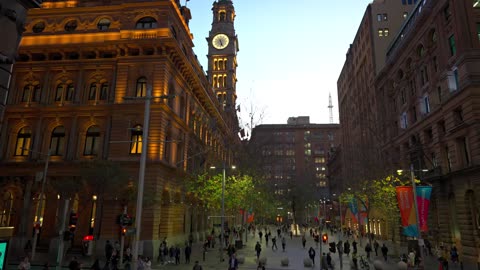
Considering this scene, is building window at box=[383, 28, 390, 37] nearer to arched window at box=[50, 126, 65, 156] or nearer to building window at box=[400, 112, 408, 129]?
building window at box=[400, 112, 408, 129]

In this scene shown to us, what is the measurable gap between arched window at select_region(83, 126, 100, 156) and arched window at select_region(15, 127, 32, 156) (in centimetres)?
651

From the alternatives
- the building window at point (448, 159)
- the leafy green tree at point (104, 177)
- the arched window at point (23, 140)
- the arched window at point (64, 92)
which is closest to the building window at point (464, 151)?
the building window at point (448, 159)

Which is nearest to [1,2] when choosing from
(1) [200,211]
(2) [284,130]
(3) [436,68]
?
(3) [436,68]

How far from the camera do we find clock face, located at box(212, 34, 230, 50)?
99188 millimetres

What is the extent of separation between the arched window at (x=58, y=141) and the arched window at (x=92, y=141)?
2.68 metres

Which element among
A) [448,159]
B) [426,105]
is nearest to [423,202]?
[448,159]

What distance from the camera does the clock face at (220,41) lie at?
325 ft

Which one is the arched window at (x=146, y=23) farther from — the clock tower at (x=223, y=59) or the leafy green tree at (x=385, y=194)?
the clock tower at (x=223, y=59)

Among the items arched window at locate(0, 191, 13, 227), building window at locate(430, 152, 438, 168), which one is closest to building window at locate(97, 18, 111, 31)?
arched window at locate(0, 191, 13, 227)

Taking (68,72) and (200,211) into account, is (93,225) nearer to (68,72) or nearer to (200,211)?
(68,72)

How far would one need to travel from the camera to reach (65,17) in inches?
1635

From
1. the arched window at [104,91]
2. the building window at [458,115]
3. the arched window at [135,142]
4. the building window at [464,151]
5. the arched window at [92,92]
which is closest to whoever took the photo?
the building window at [464,151]

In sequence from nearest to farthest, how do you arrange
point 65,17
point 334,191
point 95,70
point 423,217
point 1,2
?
point 1,2 < point 423,217 < point 95,70 < point 65,17 < point 334,191

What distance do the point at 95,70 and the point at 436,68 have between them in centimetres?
3912
